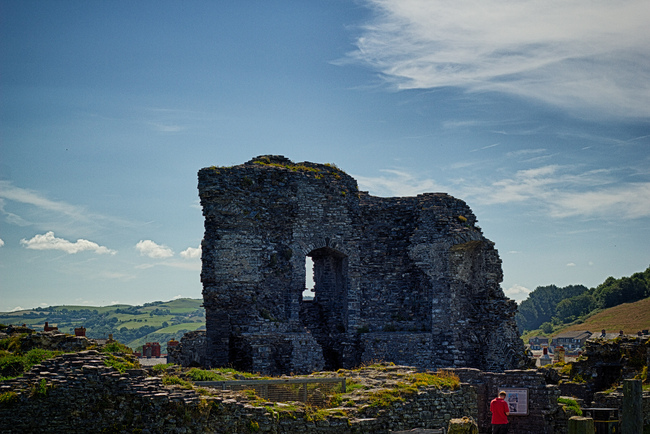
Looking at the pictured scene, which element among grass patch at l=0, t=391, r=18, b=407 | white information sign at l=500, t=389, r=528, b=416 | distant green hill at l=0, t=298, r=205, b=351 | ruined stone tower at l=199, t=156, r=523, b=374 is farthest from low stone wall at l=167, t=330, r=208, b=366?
distant green hill at l=0, t=298, r=205, b=351

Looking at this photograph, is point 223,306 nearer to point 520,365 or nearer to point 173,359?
point 173,359

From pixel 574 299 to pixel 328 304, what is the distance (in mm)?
109073

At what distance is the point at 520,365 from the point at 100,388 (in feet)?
57.4

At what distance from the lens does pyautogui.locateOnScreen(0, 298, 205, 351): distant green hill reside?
146 metres

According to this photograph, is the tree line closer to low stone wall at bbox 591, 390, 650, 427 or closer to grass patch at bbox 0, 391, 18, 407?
low stone wall at bbox 591, 390, 650, 427

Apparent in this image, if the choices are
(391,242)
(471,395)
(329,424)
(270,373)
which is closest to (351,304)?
(391,242)

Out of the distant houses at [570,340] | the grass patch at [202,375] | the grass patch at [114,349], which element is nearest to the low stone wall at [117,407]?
the grass patch at [114,349]

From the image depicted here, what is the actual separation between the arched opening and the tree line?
31.9 metres

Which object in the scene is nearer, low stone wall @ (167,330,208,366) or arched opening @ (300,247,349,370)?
low stone wall @ (167,330,208,366)

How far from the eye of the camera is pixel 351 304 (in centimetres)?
2822

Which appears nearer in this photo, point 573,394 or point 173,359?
point 173,359

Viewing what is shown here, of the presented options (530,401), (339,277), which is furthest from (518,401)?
(339,277)

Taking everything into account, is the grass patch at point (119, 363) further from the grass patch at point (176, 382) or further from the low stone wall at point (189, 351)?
the low stone wall at point (189, 351)

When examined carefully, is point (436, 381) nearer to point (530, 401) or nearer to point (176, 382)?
point (530, 401)
